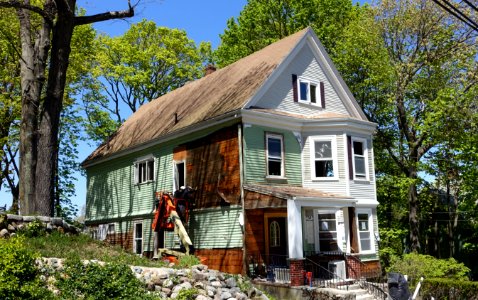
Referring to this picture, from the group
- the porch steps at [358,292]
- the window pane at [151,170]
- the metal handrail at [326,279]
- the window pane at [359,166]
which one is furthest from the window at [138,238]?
the porch steps at [358,292]

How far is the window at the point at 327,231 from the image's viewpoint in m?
19.6

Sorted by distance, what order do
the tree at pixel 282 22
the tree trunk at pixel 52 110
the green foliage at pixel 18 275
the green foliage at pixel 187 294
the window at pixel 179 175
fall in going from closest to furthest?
the green foliage at pixel 18 275
the green foliage at pixel 187 294
the tree trunk at pixel 52 110
the window at pixel 179 175
the tree at pixel 282 22

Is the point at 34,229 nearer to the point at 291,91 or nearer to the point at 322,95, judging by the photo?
the point at 291,91

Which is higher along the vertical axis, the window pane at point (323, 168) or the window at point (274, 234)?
the window pane at point (323, 168)

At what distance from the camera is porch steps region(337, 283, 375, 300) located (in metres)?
15.7

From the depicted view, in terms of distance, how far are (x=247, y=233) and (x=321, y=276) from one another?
3426 millimetres

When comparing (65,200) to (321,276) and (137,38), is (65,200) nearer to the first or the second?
(137,38)

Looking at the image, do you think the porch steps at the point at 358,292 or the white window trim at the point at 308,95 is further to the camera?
the white window trim at the point at 308,95

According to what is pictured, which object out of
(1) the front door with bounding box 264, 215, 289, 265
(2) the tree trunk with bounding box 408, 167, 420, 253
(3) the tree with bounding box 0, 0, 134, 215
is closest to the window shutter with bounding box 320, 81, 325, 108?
(1) the front door with bounding box 264, 215, 289, 265

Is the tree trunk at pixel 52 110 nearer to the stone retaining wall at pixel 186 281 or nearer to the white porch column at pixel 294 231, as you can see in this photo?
the stone retaining wall at pixel 186 281

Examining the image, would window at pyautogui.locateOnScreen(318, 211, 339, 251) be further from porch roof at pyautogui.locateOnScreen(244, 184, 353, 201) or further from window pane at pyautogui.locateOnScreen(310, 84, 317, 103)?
window pane at pyautogui.locateOnScreen(310, 84, 317, 103)

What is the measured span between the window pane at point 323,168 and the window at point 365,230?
6.80 feet

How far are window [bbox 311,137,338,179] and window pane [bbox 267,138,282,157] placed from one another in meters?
1.59

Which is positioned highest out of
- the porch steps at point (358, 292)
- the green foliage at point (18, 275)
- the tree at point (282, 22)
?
the tree at point (282, 22)
